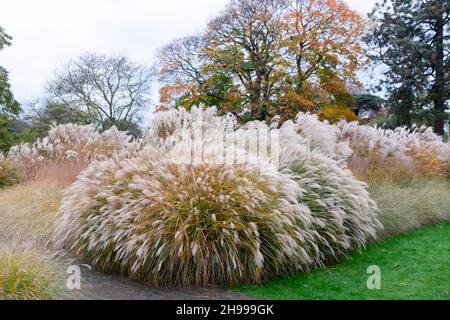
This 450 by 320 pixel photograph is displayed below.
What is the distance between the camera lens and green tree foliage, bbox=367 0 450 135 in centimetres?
1814

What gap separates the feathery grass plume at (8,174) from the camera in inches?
295

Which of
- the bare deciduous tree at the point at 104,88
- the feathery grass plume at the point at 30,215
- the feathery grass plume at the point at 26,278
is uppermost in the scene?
the bare deciduous tree at the point at 104,88

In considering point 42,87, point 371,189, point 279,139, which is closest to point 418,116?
point 371,189

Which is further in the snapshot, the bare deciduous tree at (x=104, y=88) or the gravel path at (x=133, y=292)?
the bare deciduous tree at (x=104, y=88)

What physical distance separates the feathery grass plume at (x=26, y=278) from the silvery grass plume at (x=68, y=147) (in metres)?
4.14

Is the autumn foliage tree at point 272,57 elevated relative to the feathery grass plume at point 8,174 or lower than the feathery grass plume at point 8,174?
elevated

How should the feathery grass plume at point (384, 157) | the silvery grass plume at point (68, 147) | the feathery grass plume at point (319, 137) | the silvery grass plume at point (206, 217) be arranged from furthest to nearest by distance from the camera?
the silvery grass plume at point (68, 147), the feathery grass plume at point (384, 157), the feathery grass plume at point (319, 137), the silvery grass plume at point (206, 217)

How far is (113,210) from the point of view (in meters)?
3.77

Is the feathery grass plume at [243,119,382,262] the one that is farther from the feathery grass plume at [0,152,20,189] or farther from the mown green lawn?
the feathery grass plume at [0,152,20,189]

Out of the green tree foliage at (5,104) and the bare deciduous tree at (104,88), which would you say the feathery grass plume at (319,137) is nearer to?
the green tree foliage at (5,104)

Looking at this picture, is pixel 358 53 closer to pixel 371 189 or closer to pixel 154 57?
pixel 154 57

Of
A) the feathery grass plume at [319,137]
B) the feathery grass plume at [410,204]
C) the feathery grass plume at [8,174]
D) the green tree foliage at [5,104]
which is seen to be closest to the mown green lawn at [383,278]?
the feathery grass plume at [410,204]

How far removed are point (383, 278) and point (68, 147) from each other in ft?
20.9

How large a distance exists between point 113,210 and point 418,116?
17832 mm
